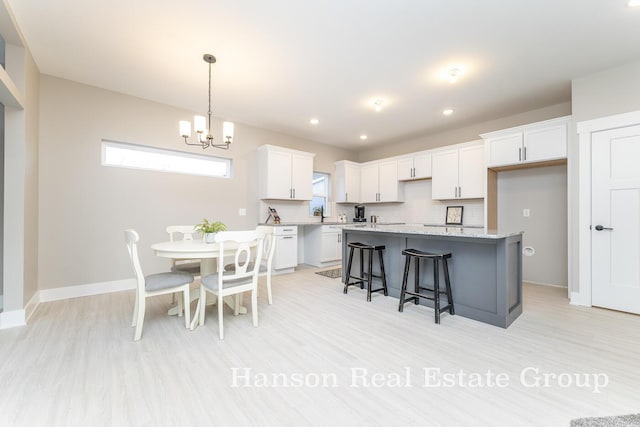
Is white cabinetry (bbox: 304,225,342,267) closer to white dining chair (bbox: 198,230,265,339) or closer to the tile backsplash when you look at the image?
the tile backsplash

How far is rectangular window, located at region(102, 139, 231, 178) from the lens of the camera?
3.72 meters

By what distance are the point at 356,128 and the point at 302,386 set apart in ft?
14.9

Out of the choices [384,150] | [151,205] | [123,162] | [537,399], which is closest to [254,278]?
[537,399]

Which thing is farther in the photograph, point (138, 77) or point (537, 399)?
point (138, 77)

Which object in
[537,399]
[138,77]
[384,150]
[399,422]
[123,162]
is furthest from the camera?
[384,150]

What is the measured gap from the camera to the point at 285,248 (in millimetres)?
4836

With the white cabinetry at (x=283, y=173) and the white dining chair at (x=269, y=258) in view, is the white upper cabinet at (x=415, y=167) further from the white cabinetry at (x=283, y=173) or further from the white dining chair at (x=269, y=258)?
the white dining chair at (x=269, y=258)

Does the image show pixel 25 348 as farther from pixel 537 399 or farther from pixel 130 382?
pixel 537 399

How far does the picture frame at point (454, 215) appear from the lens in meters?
4.96

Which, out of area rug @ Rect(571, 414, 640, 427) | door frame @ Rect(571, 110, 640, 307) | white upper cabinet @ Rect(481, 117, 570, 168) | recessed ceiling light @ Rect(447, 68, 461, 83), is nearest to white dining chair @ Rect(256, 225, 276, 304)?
area rug @ Rect(571, 414, 640, 427)

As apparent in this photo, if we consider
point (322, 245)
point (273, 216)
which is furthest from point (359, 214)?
point (273, 216)

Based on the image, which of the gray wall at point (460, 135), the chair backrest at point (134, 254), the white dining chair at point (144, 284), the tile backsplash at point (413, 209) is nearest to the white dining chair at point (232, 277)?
the white dining chair at point (144, 284)

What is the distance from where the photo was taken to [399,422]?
1.37 metres

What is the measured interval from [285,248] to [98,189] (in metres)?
2.85
